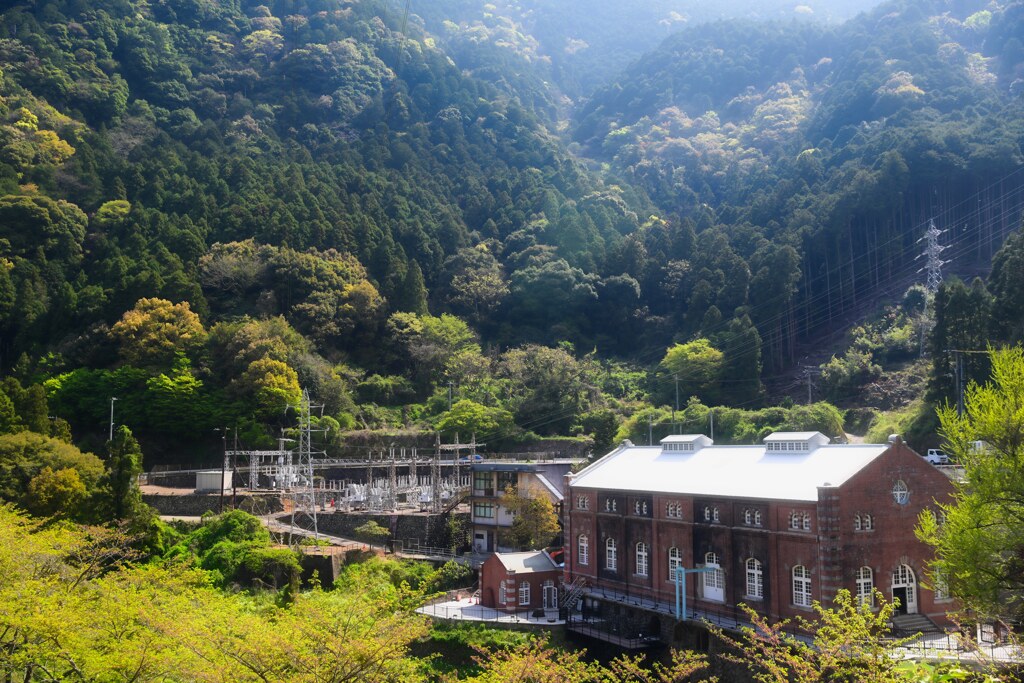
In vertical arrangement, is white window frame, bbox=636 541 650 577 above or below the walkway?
above

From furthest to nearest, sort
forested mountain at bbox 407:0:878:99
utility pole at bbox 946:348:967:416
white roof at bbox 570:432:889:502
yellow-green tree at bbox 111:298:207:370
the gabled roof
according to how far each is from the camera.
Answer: forested mountain at bbox 407:0:878:99 → yellow-green tree at bbox 111:298:207:370 → utility pole at bbox 946:348:967:416 → the gabled roof → white roof at bbox 570:432:889:502

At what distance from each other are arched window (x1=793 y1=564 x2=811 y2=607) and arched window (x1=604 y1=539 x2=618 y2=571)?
8.44 m

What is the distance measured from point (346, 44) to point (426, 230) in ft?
121

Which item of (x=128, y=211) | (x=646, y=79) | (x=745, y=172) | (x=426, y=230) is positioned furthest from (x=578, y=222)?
(x=646, y=79)

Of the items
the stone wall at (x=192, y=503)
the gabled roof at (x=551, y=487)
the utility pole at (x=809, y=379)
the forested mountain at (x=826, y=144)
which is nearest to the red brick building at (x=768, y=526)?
the gabled roof at (x=551, y=487)

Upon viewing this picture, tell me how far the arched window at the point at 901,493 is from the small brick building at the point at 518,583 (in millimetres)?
13955

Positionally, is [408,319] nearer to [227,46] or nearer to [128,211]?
[128,211]

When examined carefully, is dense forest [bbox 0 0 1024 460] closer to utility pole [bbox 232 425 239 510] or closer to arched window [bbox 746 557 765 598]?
utility pole [bbox 232 425 239 510]

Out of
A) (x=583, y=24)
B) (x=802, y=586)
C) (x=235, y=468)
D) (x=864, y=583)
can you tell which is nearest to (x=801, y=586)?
(x=802, y=586)

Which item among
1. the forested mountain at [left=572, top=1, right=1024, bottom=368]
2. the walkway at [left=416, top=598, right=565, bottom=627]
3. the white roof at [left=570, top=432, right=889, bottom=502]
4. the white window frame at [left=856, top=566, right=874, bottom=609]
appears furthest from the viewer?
the forested mountain at [left=572, top=1, right=1024, bottom=368]

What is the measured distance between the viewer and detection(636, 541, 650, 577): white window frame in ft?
99.6

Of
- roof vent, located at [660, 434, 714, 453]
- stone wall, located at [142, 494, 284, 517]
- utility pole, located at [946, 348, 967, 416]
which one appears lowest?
stone wall, located at [142, 494, 284, 517]

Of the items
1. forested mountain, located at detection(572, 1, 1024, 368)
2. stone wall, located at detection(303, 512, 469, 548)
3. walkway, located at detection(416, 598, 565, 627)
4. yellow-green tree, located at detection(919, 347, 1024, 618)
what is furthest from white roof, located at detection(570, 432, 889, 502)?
forested mountain, located at detection(572, 1, 1024, 368)

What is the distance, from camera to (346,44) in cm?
10031
